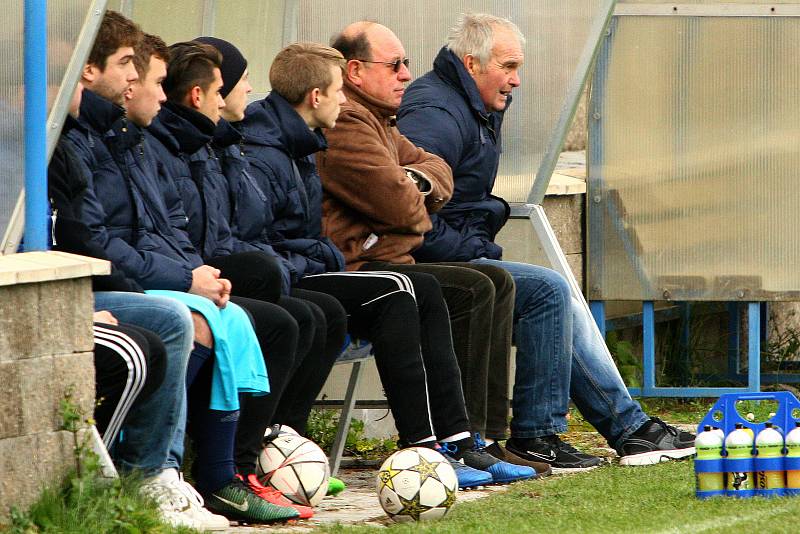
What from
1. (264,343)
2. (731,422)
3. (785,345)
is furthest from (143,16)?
(785,345)

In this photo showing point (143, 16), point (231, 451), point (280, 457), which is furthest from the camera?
point (143, 16)

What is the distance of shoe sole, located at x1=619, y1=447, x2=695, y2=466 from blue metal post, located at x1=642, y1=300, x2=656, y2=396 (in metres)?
1.86

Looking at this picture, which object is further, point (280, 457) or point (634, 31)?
point (634, 31)

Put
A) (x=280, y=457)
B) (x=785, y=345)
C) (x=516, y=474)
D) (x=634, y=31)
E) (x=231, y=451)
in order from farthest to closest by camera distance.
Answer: (x=785, y=345), (x=634, y=31), (x=516, y=474), (x=280, y=457), (x=231, y=451)

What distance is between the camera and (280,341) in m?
5.14

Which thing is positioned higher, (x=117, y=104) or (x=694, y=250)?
(x=117, y=104)

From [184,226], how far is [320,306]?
1.91ft

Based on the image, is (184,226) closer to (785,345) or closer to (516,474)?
(516,474)

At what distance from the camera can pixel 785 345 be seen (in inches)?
376

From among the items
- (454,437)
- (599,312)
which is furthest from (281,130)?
(599,312)

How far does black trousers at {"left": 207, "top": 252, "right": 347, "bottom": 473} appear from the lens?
5.12 metres

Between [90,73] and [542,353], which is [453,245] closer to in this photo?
[542,353]

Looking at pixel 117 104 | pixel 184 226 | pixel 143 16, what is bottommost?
pixel 184 226

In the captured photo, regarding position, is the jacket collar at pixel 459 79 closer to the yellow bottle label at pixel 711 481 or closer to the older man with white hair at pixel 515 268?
the older man with white hair at pixel 515 268
